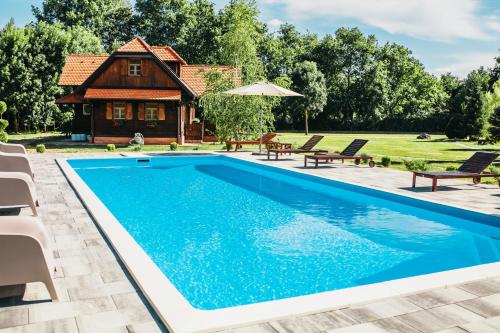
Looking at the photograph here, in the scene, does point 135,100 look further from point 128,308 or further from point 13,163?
point 128,308

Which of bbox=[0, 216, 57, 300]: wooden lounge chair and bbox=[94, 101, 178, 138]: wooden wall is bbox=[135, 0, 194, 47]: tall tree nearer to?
bbox=[94, 101, 178, 138]: wooden wall

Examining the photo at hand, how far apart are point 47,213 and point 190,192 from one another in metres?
4.88

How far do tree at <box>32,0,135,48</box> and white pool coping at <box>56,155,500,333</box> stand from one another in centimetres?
5573

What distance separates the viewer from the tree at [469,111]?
38.3 metres

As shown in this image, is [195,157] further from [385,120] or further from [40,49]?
[385,120]

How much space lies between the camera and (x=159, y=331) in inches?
149

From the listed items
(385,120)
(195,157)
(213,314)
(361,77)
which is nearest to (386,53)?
(361,77)

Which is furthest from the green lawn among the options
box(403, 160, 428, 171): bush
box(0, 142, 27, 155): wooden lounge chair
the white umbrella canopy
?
box(0, 142, 27, 155): wooden lounge chair

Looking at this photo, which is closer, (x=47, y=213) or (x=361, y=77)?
(x=47, y=213)

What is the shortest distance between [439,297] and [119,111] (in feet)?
83.8

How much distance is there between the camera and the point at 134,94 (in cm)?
2692

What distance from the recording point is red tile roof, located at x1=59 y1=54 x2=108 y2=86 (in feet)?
96.5

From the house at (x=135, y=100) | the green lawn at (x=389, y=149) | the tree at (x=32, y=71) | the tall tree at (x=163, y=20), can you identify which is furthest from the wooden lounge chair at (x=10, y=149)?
the tall tree at (x=163, y=20)

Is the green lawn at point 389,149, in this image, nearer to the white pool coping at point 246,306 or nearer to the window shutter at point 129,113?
the window shutter at point 129,113
